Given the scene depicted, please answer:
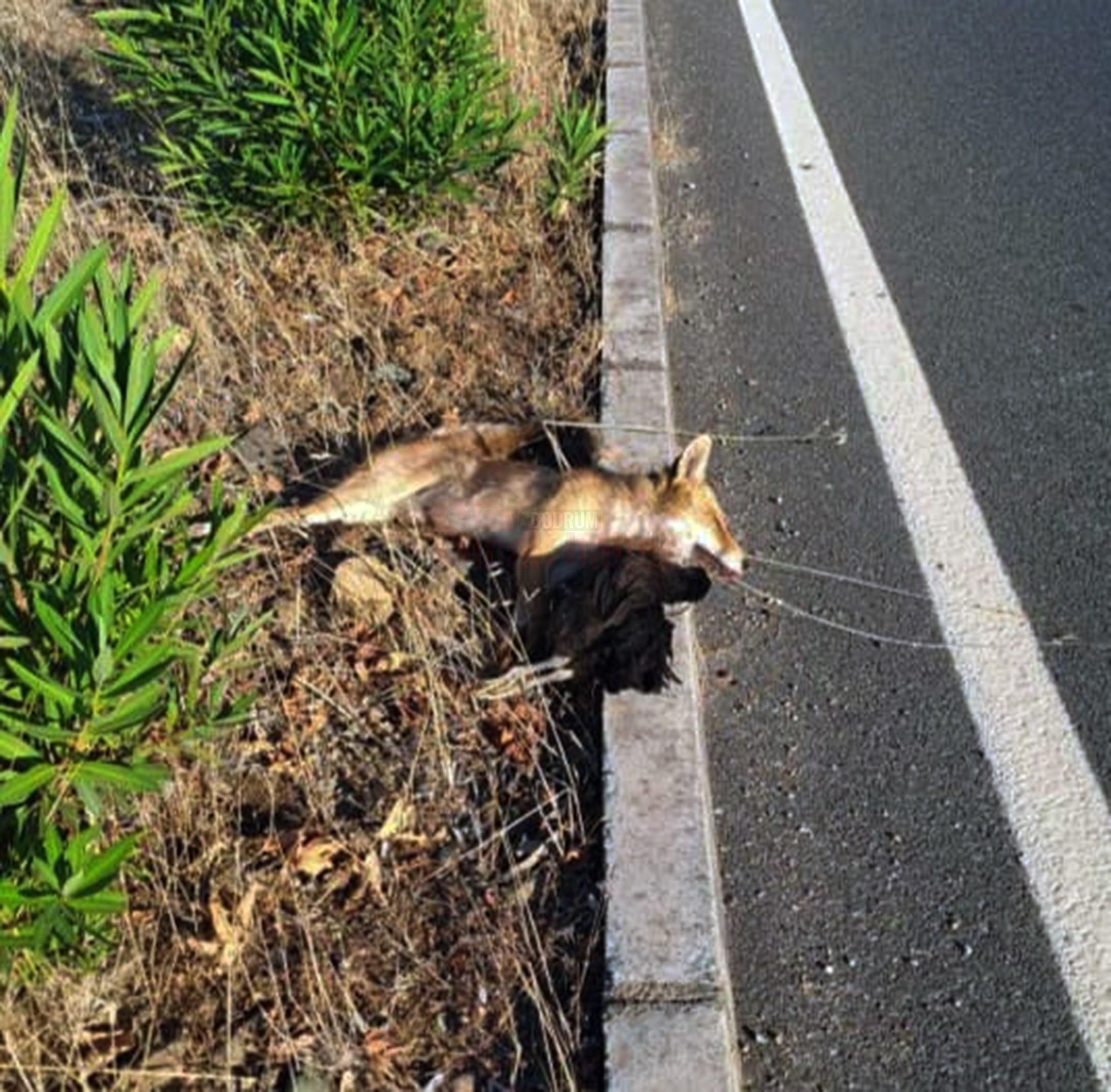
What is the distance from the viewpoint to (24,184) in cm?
534

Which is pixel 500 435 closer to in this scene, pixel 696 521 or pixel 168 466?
pixel 696 521

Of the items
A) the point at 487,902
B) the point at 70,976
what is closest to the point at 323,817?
the point at 487,902

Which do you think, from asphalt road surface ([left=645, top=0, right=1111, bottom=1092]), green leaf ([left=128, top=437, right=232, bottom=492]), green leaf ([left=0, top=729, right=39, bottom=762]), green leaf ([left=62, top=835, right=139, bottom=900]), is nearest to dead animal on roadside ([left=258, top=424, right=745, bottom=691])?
asphalt road surface ([left=645, top=0, right=1111, bottom=1092])

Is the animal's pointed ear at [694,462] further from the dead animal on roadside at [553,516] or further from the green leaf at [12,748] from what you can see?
the green leaf at [12,748]

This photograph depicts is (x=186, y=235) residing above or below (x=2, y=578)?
below

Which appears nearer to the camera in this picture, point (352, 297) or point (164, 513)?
point (164, 513)

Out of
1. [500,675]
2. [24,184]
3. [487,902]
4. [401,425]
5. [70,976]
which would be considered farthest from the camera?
[24,184]

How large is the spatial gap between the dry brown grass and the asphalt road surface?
0.44m

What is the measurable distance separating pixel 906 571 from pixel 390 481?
4.99ft

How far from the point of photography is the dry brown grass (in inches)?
95.9

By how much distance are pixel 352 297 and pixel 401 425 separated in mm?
873

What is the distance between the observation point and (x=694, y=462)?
3693 mm

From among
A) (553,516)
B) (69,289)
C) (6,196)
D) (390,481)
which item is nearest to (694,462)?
(553,516)

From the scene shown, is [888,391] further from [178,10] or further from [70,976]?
[70,976]
